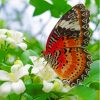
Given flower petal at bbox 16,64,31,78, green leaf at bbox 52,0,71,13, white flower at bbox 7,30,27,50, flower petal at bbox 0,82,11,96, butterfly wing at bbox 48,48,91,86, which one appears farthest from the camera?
green leaf at bbox 52,0,71,13

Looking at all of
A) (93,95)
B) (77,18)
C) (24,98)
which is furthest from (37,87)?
(77,18)

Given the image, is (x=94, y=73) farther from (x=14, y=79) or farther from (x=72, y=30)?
(x=14, y=79)

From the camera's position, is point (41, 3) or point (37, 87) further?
point (41, 3)

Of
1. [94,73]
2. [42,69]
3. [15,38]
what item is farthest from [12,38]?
[94,73]

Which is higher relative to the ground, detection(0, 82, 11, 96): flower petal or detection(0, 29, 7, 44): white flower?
detection(0, 29, 7, 44): white flower

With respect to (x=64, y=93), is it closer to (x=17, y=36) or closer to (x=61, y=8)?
(x=17, y=36)

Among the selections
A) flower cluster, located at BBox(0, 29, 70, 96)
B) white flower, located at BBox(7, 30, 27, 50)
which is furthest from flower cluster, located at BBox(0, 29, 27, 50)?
flower cluster, located at BBox(0, 29, 70, 96)

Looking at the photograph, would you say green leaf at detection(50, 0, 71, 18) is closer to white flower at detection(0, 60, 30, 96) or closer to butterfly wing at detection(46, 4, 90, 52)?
butterfly wing at detection(46, 4, 90, 52)

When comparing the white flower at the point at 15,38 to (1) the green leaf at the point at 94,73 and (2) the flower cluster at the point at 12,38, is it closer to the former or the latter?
(2) the flower cluster at the point at 12,38
